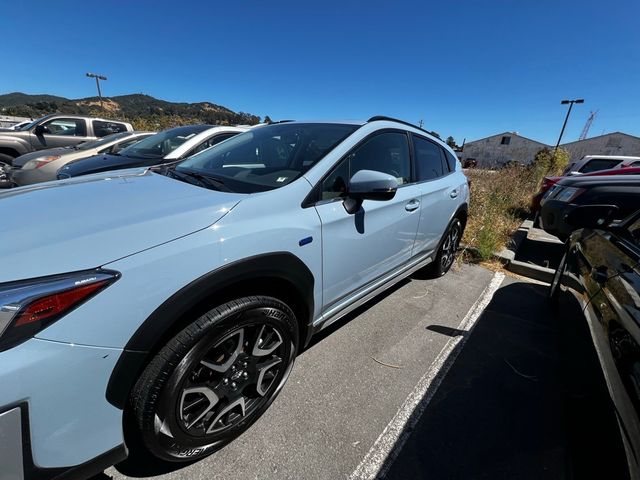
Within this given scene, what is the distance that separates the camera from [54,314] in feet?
3.26

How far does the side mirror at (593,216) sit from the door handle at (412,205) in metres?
1.15

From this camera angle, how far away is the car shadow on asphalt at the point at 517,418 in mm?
1645

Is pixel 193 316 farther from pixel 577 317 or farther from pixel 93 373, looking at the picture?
pixel 577 317

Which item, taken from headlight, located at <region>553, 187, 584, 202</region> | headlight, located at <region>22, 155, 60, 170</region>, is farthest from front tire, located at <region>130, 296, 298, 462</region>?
headlight, located at <region>22, 155, 60, 170</region>

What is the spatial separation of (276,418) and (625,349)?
5.84 ft

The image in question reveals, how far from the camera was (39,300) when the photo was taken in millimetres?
977

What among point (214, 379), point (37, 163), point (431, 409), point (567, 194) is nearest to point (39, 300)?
point (214, 379)

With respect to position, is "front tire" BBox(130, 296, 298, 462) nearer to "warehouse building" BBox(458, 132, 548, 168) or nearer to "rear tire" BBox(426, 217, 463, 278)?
"rear tire" BBox(426, 217, 463, 278)

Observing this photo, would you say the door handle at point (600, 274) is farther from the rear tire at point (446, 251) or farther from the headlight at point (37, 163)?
the headlight at point (37, 163)

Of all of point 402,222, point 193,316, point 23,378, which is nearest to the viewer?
point 23,378

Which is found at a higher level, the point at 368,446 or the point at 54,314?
the point at 54,314

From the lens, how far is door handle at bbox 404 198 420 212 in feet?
8.49

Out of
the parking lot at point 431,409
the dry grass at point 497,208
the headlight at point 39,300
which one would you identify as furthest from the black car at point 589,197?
the headlight at point 39,300

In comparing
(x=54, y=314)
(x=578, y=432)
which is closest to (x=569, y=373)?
(x=578, y=432)
